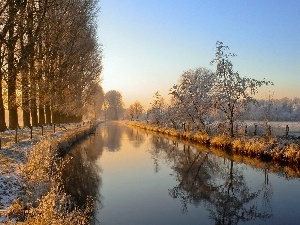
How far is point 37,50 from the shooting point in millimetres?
26781

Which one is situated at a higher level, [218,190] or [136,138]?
[136,138]

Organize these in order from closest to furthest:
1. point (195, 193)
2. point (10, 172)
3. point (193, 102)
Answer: point (10, 172), point (195, 193), point (193, 102)

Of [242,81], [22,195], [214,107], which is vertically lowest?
[22,195]

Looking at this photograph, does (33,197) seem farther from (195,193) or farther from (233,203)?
(233,203)

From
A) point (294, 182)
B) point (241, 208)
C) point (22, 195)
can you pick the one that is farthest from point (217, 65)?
point (22, 195)

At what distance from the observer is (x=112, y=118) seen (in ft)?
537

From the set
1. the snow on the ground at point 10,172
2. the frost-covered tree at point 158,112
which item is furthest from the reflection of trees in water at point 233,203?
the frost-covered tree at point 158,112

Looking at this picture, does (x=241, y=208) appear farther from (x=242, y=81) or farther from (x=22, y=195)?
(x=242, y=81)

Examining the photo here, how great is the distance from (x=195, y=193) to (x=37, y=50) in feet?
60.0

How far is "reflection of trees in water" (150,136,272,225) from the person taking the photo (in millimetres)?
12266

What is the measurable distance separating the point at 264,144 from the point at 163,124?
3684 cm

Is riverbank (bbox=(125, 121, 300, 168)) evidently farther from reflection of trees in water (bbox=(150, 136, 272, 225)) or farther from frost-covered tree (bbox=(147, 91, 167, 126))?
frost-covered tree (bbox=(147, 91, 167, 126))

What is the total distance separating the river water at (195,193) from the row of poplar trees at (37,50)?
8052mm

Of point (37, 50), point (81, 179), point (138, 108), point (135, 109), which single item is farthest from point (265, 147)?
point (138, 108)
